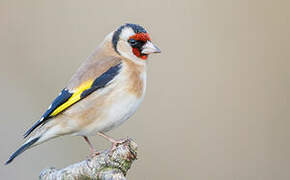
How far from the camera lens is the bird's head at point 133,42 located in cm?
367

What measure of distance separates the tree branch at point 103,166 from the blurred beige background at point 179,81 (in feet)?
6.93

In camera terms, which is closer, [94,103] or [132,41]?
[94,103]

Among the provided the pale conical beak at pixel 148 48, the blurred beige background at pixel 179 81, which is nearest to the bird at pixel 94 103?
the pale conical beak at pixel 148 48

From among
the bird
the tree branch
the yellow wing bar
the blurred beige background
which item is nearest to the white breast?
the bird

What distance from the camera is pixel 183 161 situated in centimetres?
516

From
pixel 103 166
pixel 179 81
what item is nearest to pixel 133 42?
pixel 103 166

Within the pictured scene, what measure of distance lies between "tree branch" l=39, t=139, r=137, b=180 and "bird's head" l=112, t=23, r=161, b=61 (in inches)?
36.4

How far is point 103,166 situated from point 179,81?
2.60 m

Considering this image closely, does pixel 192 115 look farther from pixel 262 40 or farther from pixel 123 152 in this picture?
pixel 123 152

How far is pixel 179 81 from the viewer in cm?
538

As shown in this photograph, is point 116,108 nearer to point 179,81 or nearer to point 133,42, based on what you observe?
point 133,42

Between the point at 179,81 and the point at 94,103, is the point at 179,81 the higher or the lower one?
the higher one

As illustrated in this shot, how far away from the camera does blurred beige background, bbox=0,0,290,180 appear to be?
520cm

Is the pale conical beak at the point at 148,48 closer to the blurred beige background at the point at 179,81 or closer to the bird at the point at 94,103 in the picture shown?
the bird at the point at 94,103
